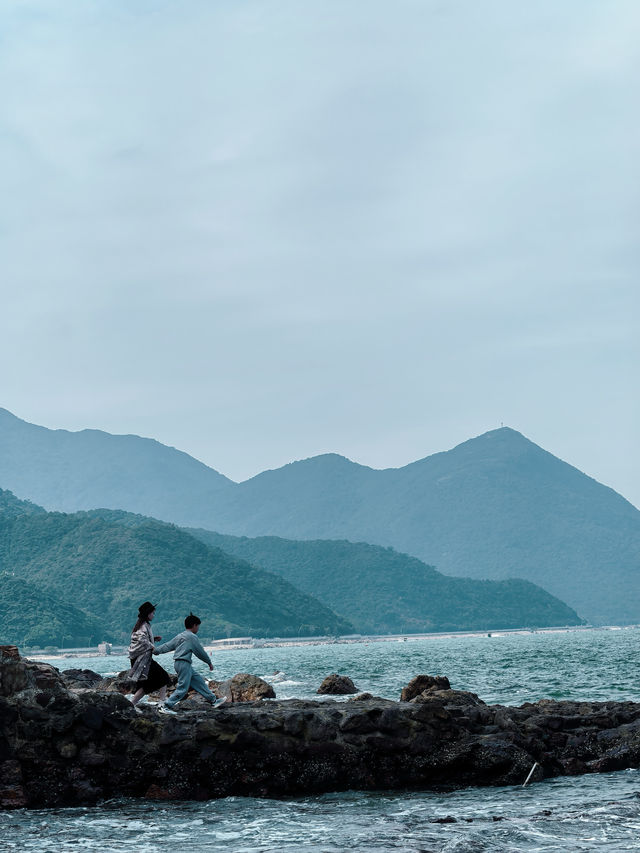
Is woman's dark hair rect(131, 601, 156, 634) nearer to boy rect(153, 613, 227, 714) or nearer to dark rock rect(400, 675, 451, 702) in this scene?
boy rect(153, 613, 227, 714)

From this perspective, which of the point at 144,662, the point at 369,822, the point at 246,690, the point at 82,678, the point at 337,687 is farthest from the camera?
the point at 82,678

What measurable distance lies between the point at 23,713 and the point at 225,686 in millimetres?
24190

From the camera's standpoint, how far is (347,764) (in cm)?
1902

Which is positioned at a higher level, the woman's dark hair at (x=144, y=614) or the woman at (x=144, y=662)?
the woman's dark hair at (x=144, y=614)

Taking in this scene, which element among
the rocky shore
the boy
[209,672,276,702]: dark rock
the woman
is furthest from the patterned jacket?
[209,672,276,702]: dark rock

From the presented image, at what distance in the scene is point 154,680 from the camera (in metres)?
20.8

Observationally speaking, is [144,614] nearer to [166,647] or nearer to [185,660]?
[166,647]

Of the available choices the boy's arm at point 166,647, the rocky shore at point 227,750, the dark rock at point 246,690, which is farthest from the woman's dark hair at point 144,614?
the dark rock at point 246,690

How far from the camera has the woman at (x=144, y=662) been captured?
2044 centimetres

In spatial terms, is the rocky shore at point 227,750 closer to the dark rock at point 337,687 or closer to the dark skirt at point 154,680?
the dark skirt at point 154,680

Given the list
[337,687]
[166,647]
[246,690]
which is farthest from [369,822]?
[337,687]

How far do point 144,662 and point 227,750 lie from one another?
2.86 metres

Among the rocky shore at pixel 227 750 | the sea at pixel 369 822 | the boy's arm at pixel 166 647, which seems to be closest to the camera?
the sea at pixel 369 822

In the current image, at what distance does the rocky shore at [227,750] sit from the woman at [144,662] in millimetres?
784
